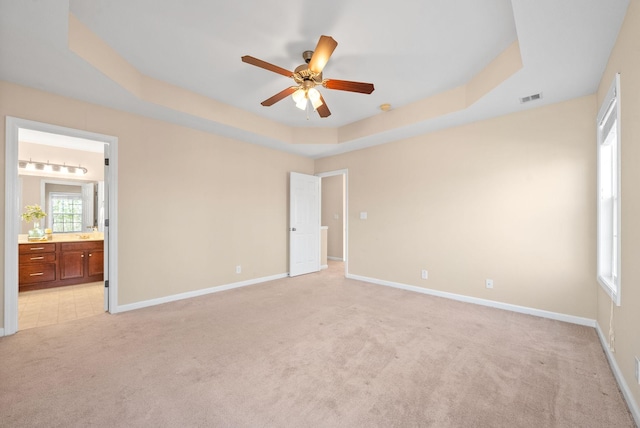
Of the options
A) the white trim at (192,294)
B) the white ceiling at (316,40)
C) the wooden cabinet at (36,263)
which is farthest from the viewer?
the wooden cabinet at (36,263)

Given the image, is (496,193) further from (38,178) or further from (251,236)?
(38,178)

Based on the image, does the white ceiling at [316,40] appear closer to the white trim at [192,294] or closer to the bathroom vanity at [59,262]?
the white trim at [192,294]

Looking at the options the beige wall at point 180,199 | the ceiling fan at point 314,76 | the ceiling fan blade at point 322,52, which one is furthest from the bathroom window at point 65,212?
the ceiling fan blade at point 322,52

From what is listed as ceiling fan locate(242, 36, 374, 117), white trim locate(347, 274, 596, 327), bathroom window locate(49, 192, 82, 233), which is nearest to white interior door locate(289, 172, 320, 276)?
white trim locate(347, 274, 596, 327)

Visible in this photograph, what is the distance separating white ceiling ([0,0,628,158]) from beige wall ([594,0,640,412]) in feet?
0.77

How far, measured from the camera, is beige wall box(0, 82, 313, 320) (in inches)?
125

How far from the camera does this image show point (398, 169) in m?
4.50

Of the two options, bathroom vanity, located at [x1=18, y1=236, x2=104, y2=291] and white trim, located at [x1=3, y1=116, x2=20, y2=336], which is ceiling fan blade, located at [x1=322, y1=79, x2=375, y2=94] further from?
bathroom vanity, located at [x1=18, y1=236, x2=104, y2=291]

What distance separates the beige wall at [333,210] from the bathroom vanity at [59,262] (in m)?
5.14

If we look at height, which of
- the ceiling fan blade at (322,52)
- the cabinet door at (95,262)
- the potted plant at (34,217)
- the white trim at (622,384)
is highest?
the ceiling fan blade at (322,52)

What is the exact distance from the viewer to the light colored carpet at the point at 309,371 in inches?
63.1

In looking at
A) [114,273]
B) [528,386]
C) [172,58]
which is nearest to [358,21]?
[172,58]

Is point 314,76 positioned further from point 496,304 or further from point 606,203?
point 496,304

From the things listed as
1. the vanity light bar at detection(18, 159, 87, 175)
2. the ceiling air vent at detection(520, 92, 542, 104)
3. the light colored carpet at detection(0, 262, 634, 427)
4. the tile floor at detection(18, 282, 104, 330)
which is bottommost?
the tile floor at detection(18, 282, 104, 330)
